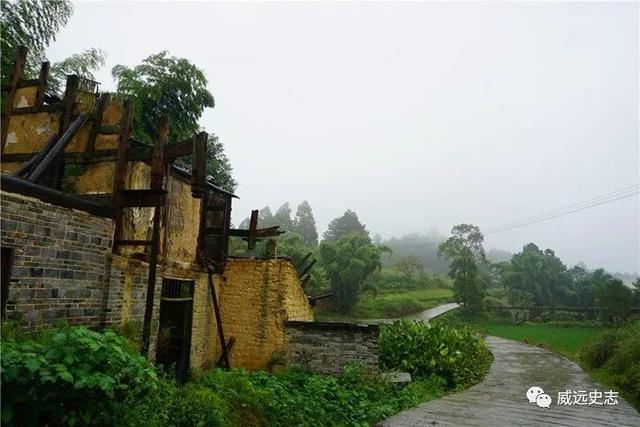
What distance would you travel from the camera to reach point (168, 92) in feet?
54.6

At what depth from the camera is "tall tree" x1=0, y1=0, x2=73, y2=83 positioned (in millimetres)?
10070

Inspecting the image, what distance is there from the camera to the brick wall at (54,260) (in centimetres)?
566

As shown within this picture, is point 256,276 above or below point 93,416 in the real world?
above

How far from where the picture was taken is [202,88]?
56.9 ft

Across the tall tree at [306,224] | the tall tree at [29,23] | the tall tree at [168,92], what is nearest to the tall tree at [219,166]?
the tall tree at [168,92]

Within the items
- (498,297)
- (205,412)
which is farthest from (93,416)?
(498,297)

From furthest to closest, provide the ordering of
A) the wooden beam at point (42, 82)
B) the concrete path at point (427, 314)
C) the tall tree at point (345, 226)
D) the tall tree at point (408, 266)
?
the tall tree at point (345, 226)
the tall tree at point (408, 266)
the concrete path at point (427, 314)
the wooden beam at point (42, 82)

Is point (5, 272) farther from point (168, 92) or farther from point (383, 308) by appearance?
point (383, 308)

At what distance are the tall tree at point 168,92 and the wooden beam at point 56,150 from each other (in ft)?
25.7

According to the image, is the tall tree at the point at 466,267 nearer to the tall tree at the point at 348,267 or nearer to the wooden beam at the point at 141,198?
the tall tree at the point at 348,267

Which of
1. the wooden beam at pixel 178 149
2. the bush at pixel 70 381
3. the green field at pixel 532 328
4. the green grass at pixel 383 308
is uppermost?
the wooden beam at pixel 178 149

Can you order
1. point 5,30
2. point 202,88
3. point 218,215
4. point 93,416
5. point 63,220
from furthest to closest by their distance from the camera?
point 202,88, point 218,215, point 5,30, point 63,220, point 93,416

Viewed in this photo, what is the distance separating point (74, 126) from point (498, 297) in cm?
5306

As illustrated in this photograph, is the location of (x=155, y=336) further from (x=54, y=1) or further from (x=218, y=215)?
(x=54, y=1)
